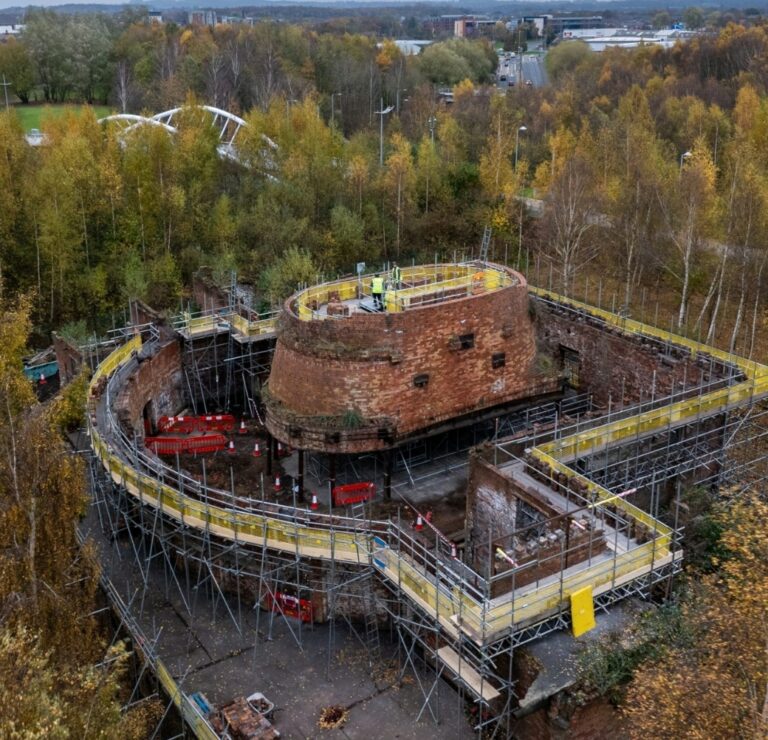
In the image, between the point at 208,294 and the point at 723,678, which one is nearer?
the point at 723,678

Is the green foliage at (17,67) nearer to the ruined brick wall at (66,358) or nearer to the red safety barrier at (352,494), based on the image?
the ruined brick wall at (66,358)

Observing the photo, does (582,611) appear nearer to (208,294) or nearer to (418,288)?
(418,288)

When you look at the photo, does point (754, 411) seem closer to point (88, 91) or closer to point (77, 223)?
point (77, 223)

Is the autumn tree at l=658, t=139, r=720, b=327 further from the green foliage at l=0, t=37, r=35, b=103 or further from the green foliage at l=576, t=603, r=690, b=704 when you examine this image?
the green foliage at l=0, t=37, r=35, b=103

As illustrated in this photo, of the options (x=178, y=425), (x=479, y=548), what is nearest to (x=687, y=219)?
(x=479, y=548)

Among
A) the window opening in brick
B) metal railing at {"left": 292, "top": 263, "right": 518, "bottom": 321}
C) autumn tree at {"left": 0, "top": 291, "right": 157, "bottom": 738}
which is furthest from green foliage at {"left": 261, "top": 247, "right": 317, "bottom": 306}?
autumn tree at {"left": 0, "top": 291, "right": 157, "bottom": 738}

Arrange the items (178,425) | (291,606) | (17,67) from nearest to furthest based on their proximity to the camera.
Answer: (291,606), (178,425), (17,67)

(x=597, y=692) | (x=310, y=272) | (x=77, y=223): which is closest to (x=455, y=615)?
(x=597, y=692)
